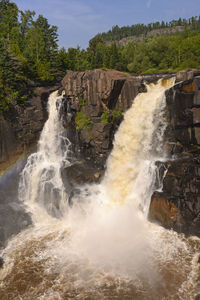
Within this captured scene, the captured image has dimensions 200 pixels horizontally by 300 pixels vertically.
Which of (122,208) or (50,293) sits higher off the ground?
(122,208)

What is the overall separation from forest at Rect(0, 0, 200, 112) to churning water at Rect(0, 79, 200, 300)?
6.65 metres

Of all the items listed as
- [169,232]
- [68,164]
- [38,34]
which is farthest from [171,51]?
[169,232]

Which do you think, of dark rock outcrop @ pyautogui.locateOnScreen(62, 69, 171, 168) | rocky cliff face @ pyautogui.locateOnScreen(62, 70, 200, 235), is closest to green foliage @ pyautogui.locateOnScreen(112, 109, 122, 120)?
dark rock outcrop @ pyautogui.locateOnScreen(62, 69, 171, 168)

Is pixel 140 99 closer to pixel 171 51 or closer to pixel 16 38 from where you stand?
pixel 16 38

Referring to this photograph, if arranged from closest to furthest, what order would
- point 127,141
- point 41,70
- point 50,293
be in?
point 50,293 < point 127,141 < point 41,70

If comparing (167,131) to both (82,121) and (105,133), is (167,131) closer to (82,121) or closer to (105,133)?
(105,133)

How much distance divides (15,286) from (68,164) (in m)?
14.5

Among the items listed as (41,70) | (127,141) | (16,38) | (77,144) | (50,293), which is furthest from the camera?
(16,38)

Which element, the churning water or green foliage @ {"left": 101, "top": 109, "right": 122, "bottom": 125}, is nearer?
the churning water

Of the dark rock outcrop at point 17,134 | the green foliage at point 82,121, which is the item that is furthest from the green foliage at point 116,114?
the dark rock outcrop at point 17,134

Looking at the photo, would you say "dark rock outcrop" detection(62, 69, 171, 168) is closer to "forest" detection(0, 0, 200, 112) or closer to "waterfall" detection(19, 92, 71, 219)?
"waterfall" detection(19, 92, 71, 219)

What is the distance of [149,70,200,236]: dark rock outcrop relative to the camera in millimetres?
19062

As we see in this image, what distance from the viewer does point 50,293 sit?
46.6ft

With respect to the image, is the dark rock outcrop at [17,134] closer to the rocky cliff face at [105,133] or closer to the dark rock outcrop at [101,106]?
the rocky cliff face at [105,133]
